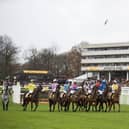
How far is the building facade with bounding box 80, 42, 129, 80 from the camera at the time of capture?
111562 millimetres

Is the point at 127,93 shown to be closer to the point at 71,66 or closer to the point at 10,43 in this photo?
the point at 10,43

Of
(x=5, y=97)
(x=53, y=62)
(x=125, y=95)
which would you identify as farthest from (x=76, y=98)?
(x=53, y=62)

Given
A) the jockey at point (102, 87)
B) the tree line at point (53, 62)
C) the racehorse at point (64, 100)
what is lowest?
the racehorse at point (64, 100)

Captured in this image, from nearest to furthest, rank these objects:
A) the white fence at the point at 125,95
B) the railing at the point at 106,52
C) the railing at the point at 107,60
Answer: the white fence at the point at 125,95
the railing at the point at 107,60
the railing at the point at 106,52

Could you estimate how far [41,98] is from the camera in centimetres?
3872

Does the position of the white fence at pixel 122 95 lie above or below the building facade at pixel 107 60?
below

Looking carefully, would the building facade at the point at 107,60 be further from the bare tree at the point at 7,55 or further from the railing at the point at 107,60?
the bare tree at the point at 7,55

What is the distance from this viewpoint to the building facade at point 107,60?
112m

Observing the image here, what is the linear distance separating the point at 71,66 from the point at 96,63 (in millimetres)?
7068

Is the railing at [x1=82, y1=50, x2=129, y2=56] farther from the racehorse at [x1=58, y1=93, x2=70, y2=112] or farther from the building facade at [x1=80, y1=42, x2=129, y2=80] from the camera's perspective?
the racehorse at [x1=58, y1=93, x2=70, y2=112]

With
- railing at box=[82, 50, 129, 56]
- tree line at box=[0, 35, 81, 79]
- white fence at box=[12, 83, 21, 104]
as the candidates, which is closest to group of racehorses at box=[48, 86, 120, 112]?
white fence at box=[12, 83, 21, 104]

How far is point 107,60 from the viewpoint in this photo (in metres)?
119

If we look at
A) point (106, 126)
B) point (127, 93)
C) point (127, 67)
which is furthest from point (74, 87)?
point (127, 67)

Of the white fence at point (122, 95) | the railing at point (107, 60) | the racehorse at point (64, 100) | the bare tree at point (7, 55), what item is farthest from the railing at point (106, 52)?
the racehorse at point (64, 100)
